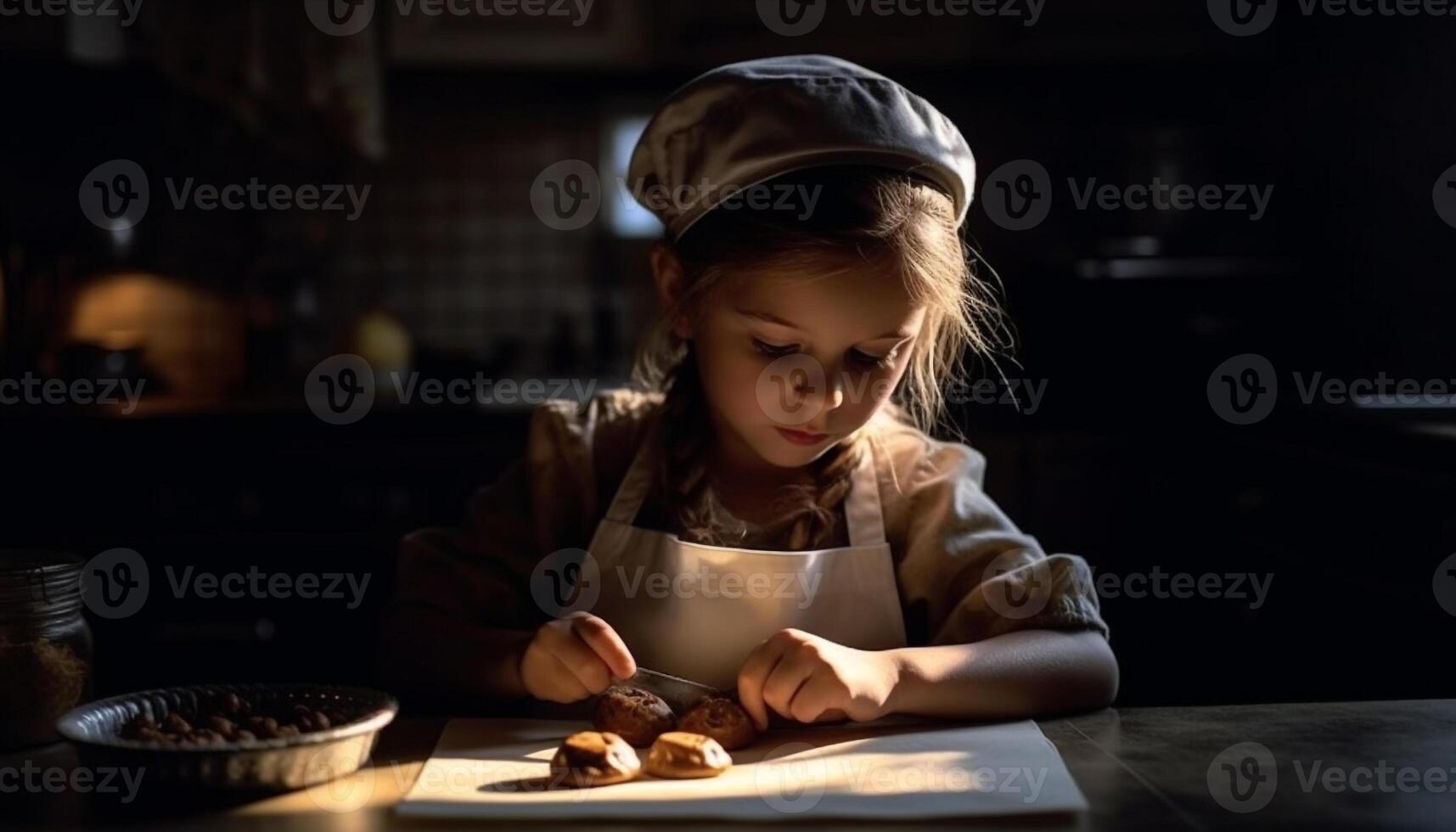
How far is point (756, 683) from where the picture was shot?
99 centimetres

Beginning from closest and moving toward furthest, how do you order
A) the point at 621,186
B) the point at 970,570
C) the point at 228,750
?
the point at 228,750, the point at 970,570, the point at 621,186

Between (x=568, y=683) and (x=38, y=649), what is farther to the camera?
(x=568, y=683)

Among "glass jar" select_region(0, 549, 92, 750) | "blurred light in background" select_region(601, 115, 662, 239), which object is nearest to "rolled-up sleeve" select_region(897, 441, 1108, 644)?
"glass jar" select_region(0, 549, 92, 750)

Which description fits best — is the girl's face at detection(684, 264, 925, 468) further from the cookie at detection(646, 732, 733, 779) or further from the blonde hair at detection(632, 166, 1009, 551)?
the cookie at detection(646, 732, 733, 779)

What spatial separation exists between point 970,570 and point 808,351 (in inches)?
10.1

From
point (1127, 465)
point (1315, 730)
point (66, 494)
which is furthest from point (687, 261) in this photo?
point (66, 494)

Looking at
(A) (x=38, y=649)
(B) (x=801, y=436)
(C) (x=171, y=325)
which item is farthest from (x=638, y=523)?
(C) (x=171, y=325)

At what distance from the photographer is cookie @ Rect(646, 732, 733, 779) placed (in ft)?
2.89

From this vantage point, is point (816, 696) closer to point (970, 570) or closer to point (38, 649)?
Answer: point (970, 570)

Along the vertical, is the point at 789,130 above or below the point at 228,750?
above

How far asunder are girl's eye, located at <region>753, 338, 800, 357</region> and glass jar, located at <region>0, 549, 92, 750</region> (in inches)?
20.0

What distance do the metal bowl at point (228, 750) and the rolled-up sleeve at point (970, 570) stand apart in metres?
0.49

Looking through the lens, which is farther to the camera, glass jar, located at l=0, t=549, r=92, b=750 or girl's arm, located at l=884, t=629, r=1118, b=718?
girl's arm, located at l=884, t=629, r=1118, b=718

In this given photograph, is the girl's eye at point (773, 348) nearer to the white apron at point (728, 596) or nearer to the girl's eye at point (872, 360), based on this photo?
the girl's eye at point (872, 360)
